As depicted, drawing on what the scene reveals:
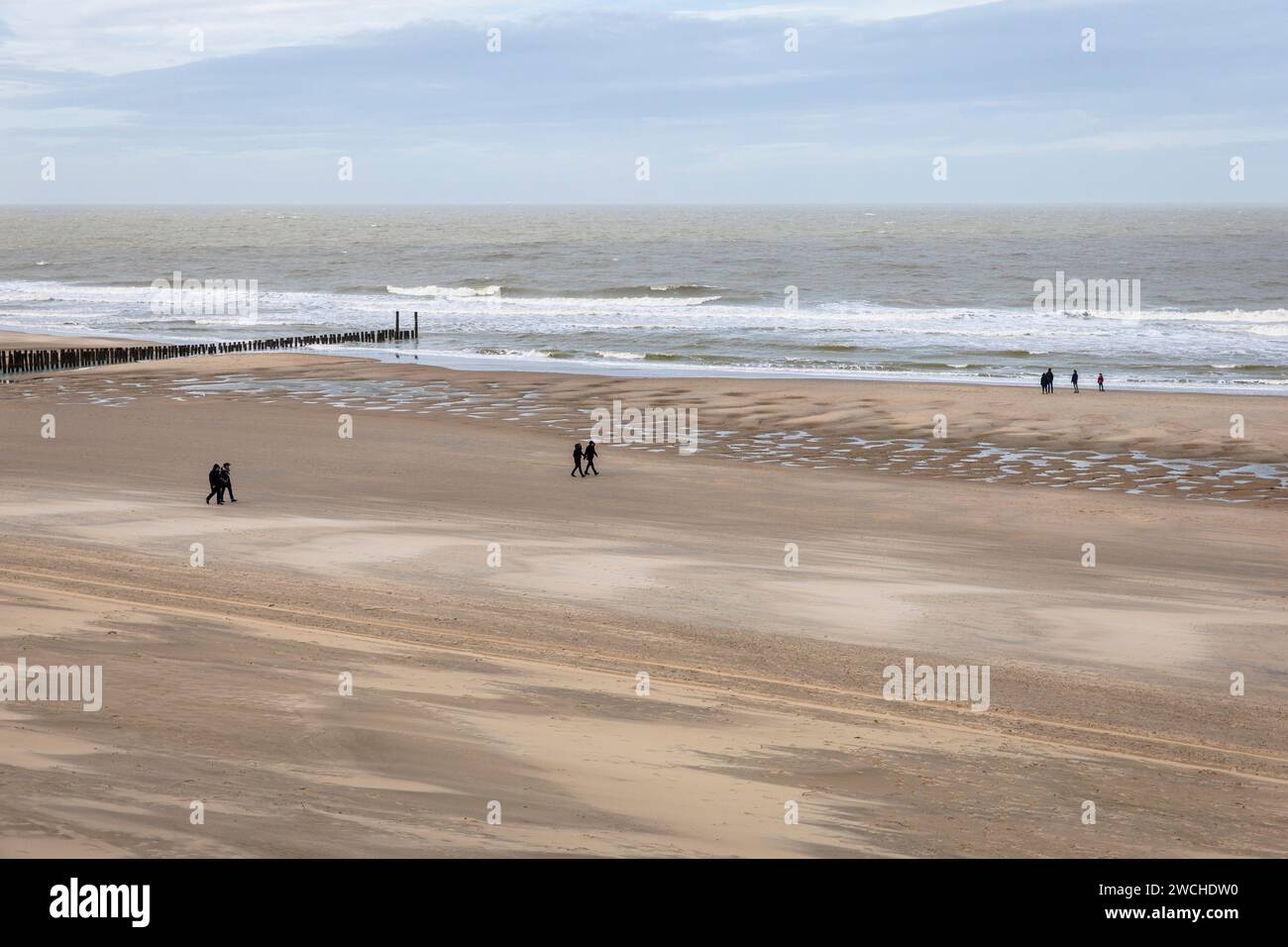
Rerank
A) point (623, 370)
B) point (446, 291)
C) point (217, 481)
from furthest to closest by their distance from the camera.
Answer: point (446, 291) → point (623, 370) → point (217, 481)

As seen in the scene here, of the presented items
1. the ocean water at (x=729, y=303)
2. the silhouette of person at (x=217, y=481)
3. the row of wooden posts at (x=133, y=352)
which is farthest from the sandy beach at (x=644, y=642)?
the ocean water at (x=729, y=303)

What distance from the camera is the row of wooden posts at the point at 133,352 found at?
49.3 metres

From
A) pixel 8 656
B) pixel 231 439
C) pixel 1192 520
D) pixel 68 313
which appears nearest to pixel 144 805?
pixel 8 656

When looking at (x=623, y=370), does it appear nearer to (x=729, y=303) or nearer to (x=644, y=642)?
(x=729, y=303)

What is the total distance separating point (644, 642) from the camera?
1590 centimetres

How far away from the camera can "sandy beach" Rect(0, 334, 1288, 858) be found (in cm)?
984

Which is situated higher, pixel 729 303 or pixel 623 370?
pixel 729 303

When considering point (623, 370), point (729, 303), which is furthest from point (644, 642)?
point (729, 303)

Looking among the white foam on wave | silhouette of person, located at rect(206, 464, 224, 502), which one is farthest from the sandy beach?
the white foam on wave

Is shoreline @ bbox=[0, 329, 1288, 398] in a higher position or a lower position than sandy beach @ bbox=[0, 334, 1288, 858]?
higher

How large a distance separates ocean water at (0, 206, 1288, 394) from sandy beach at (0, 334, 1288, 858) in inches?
807

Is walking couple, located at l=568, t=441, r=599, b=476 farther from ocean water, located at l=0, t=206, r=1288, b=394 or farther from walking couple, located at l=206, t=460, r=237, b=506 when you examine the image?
ocean water, located at l=0, t=206, r=1288, b=394

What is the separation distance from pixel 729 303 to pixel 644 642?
70.3 meters

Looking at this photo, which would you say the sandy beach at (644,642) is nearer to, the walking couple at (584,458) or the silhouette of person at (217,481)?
the silhouette of person at (217,481)
